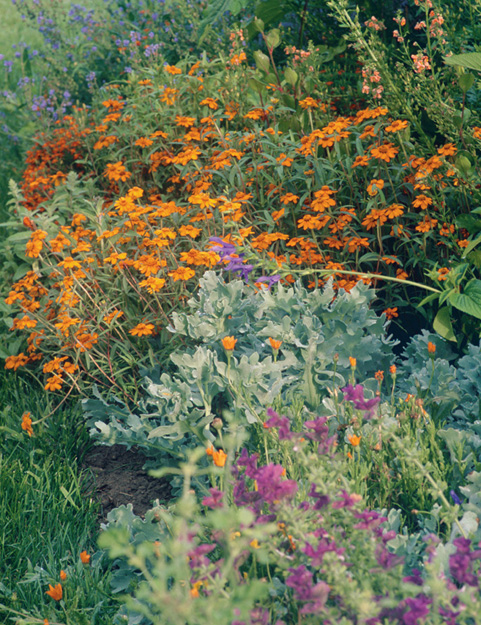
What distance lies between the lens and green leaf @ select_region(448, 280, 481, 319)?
2262mm

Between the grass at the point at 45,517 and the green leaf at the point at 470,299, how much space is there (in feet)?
4.81

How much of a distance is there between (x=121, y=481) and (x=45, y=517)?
299 mm

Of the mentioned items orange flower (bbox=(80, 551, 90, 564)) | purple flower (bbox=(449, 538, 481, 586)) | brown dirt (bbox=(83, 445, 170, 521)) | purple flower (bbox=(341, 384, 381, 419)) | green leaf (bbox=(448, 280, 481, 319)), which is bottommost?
brown dirt (bbox=(83, 445, 170, 521))

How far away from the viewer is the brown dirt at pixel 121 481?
231 cm

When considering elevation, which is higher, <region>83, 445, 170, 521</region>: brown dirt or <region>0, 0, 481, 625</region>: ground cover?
<region>0, 0, 481, 625</region>: ground cover

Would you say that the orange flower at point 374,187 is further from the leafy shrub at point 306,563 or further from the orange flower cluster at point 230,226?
the leafy shrub at point 306,563

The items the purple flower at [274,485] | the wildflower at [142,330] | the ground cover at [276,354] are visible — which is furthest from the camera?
the wildflower at [142,330]

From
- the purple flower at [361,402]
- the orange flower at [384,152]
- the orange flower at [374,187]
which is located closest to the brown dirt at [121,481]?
the purple flower at [361,402]

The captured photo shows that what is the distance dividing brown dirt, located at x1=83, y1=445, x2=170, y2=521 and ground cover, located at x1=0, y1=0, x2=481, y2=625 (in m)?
0.01

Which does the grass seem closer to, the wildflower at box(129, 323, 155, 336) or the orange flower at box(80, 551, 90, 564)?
the orange flower at box(80, 551, 90, 564)

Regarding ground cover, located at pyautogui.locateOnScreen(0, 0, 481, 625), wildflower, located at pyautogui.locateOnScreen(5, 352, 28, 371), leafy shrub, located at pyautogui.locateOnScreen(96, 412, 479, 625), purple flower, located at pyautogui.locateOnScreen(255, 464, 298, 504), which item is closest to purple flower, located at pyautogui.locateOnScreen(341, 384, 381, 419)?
ground cover, located at pyautogui.locateOnScreen(0, 0, 481, 625)

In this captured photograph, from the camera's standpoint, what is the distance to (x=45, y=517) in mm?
2238

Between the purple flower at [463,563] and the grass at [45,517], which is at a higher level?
the purple flower at [463,563]

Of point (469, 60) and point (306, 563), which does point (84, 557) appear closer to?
point (306, 563)
